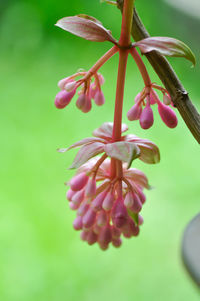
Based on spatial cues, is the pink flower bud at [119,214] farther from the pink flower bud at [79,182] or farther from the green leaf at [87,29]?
the green leaf at [87,29]

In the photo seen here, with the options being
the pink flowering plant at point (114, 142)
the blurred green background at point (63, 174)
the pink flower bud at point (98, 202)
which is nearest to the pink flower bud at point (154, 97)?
the pink flowering plant at point (114, 142)

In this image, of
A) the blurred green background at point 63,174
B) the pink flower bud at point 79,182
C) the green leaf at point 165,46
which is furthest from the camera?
the blurred green background at point 63,174

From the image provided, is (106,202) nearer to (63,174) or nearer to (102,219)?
(102,219)

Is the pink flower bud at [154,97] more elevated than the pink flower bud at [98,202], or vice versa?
the pink flower bud at [154,97]

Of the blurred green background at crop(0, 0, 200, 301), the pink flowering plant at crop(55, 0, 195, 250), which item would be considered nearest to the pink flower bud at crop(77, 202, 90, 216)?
the pink flowering plant at crop(55, 0, 195, 250)

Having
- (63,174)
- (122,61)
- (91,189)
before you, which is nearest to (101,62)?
(122,61)

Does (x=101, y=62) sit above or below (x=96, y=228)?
above

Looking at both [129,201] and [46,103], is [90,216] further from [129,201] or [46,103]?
[46,103]
